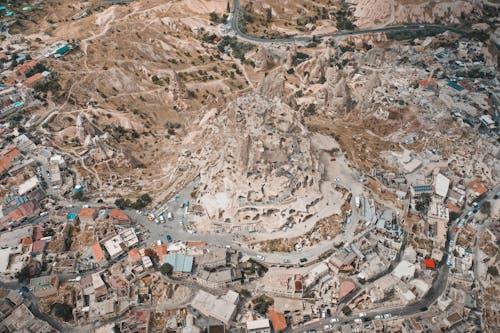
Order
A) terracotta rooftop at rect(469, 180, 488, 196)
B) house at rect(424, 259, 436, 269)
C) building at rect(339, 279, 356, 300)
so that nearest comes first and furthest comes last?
1. building at rect(339, 279, 356, 300)
2. house at rect(424, 259, 436, 269)
3. terracotta rooftop at rect(469, 180, 488, 196)

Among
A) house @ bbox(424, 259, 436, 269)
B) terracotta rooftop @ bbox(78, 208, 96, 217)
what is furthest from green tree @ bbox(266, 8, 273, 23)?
→ house @ bbox(424, 259, 436, 269)

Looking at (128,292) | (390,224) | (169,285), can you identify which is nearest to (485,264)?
(390,224)

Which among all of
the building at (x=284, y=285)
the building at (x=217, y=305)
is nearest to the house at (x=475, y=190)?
the building at (x=284, y=285)

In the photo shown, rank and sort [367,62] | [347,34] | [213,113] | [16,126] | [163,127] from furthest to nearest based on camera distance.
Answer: [347,34] → [367,62] → [163,127] → [213,113] → [16,126]

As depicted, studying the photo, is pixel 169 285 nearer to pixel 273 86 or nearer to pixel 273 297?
pixel 273 297

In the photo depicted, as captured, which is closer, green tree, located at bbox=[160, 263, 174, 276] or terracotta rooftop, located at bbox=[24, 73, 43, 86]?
green tree, located at bbox=[160, 263, 174, 276]

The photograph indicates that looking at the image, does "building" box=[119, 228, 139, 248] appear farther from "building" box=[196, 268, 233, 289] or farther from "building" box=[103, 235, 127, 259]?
"building" box=[196, 268, 233, 289]

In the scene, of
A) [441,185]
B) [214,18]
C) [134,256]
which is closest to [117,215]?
[134,256]
